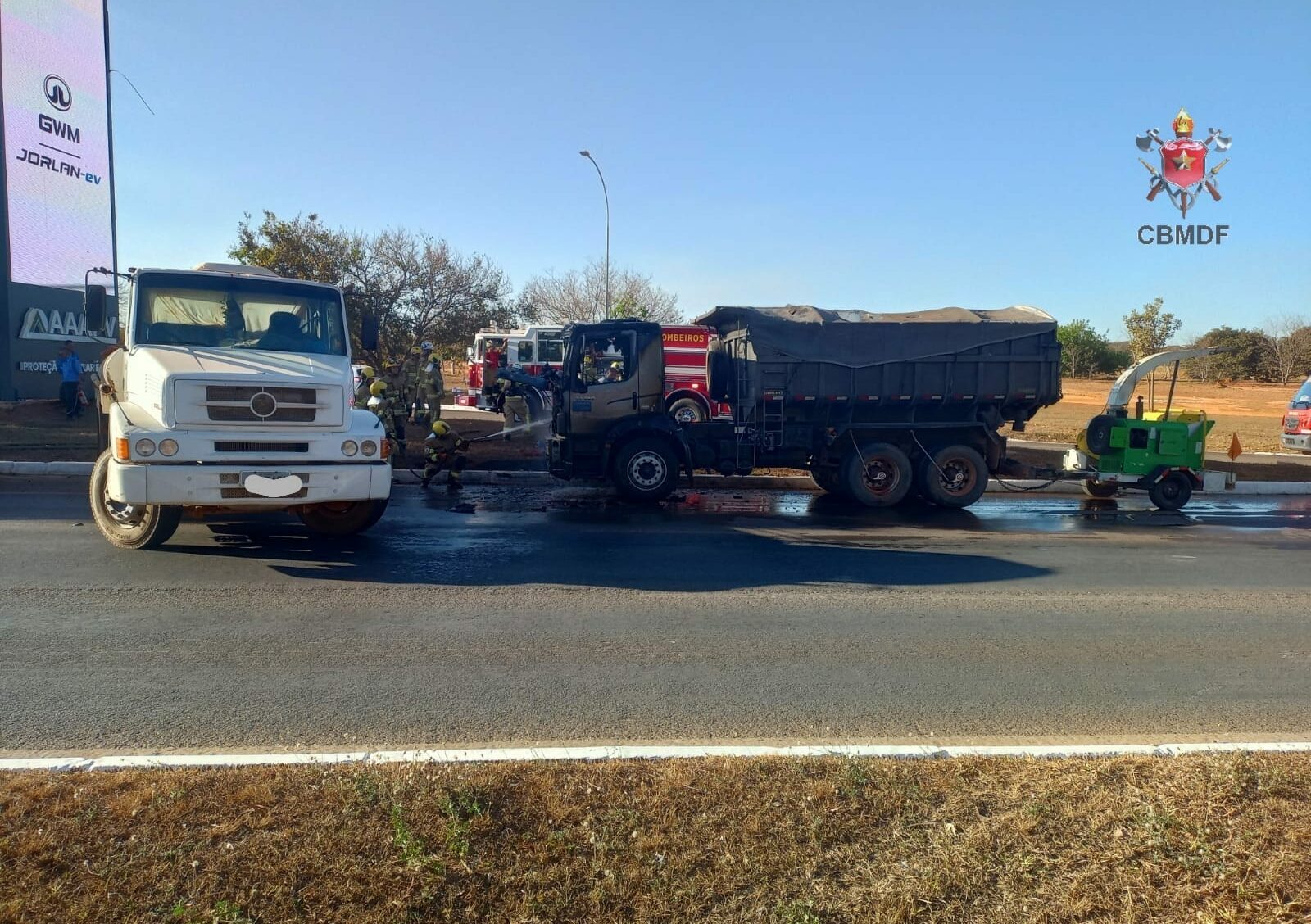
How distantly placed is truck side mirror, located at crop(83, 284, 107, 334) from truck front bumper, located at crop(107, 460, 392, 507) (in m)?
1.70

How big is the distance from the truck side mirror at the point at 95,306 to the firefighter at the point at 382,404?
504 centimetres

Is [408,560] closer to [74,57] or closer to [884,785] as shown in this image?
[884,785]

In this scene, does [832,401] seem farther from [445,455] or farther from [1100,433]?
[445,455]

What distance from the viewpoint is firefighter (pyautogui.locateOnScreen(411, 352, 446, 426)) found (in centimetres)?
1750

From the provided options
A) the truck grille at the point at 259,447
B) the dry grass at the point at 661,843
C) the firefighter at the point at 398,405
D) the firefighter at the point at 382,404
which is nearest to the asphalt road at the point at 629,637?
the dry grass at the point at 661,843

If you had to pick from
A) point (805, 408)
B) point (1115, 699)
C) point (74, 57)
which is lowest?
point (1115, 699)

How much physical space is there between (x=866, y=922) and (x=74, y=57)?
99.8 feet

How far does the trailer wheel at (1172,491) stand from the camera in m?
14.1

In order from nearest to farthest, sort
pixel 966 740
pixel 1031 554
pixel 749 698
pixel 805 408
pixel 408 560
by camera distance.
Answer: pixel 966 740, pixel 749 698, pixel 408 560, pixel 1031 554, pixel 805 408

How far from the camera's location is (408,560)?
8.67m

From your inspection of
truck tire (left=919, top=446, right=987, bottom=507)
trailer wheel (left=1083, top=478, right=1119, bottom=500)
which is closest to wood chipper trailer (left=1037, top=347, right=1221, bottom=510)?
trailer wheel (left=1083, top=478, right=1119, bottom=500)

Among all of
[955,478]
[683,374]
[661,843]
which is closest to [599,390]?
[955,478]

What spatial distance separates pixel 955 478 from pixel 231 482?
10.1 m

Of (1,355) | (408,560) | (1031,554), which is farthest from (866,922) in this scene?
(1,355)
